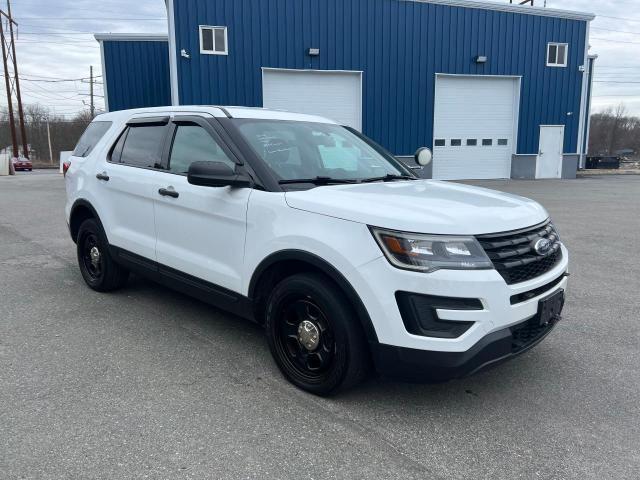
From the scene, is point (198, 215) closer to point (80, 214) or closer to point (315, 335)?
point (315, 335)

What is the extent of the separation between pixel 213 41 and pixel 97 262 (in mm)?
14909

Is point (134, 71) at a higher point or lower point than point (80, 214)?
higher

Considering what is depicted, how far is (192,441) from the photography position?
272cm

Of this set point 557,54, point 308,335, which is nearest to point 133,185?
point 308,335

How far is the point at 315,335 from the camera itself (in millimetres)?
3127

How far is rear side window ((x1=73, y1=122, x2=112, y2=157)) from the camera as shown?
5.27 meters

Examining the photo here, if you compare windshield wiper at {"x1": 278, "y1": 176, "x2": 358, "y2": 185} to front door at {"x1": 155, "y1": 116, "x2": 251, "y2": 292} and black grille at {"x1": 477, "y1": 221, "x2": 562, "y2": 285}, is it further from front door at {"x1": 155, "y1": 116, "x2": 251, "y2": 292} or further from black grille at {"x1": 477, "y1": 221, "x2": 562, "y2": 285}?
black grille at {"x1": 477, "y1": 221, "x2": 562, "y2": 285}

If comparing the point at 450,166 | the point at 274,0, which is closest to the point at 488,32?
the point at 450,166

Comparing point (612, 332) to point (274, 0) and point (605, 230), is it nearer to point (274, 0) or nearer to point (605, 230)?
point (605, 230)

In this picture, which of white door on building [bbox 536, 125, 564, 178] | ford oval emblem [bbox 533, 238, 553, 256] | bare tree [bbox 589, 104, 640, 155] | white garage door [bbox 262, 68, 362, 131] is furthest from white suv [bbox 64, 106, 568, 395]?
bare tree [bbox 589, 104, 640, 155]

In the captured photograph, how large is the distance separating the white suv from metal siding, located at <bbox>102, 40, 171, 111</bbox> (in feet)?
63.3

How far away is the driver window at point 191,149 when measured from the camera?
3797 millimetres

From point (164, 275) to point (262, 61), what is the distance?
16258mm

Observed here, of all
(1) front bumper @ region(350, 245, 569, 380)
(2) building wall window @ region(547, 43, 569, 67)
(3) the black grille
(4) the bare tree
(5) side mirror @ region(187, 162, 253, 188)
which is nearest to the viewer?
(1) front bumper @ region(350, 245, 569, 380)
